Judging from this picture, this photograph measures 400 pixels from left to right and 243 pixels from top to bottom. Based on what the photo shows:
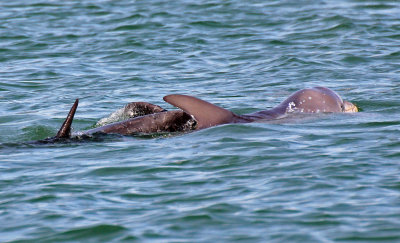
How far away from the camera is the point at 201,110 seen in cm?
926

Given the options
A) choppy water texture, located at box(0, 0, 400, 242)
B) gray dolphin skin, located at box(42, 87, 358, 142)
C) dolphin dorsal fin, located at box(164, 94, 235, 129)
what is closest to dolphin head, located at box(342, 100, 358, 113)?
gray dolphin skin, located at box(42, 87, 358, 142)

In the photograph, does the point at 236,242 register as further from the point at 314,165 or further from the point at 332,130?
the point at 332,130

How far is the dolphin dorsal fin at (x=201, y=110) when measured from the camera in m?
9.08

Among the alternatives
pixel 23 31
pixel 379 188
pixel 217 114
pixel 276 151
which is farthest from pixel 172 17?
pixel 379 188

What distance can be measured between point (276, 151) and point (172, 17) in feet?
36.2

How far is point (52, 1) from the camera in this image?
21.5m

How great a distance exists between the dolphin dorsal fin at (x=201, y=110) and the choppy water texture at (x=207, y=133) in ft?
0.69

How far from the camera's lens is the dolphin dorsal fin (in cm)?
908

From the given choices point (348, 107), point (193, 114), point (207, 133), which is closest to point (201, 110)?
point (193, 114)

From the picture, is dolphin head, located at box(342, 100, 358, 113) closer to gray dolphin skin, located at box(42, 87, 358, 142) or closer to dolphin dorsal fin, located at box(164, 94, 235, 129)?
gray dolphin skin, located at box(42, 87, 358, 142)

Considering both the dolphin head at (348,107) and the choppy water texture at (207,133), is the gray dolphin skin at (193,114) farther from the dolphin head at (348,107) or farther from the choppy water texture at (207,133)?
the choppy water texture at (207,133)

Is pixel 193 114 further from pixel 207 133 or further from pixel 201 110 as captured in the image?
pixel 207 133

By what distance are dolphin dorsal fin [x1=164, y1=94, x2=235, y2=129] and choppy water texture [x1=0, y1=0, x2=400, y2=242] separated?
21 centimetres

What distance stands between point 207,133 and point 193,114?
292mm
